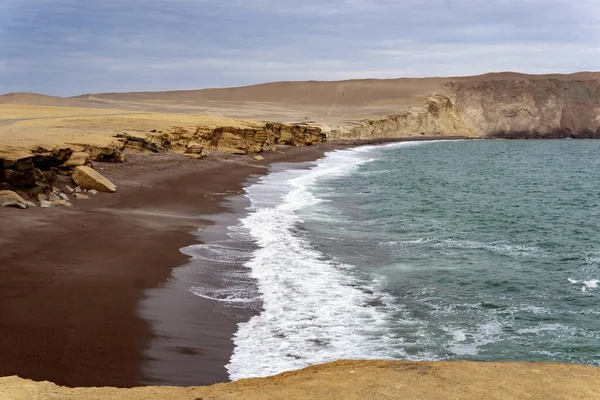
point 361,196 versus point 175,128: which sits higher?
point 175,128

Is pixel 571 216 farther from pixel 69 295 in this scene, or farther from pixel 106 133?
pixel 106 133

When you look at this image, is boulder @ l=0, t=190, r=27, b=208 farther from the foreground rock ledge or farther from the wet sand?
the foreground rock ledge

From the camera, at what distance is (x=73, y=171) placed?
21.7 metres

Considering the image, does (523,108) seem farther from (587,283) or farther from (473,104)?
(587,283)

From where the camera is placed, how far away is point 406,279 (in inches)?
555

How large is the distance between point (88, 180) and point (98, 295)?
1056 centimetres

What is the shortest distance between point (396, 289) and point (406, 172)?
3021 cm

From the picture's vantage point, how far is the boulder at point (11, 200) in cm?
1660

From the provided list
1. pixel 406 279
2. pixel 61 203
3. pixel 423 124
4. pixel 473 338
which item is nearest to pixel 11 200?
pixel 61 203

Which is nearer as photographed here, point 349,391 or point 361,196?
point 349,391

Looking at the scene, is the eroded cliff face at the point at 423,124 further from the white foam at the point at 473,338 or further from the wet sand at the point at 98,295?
the white foam at the point at 473,338

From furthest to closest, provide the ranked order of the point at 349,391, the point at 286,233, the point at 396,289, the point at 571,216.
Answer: the point at 571,216 → the point at 286,233 → the point at 396,289 → the point at 349,391

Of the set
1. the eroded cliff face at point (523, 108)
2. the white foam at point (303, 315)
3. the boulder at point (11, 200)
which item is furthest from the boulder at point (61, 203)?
the eroded cliff face at point (523, 108)

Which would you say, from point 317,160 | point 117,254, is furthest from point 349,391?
point 317,160
